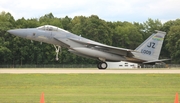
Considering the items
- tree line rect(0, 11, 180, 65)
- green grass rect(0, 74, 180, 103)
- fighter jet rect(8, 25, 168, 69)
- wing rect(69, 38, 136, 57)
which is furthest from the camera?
tree line rect(0, 11, 180, 65)

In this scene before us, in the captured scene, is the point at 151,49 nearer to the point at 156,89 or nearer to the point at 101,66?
the point at 101,66

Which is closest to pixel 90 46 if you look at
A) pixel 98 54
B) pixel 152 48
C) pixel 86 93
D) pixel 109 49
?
pixel 98 54

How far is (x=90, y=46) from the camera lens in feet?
133

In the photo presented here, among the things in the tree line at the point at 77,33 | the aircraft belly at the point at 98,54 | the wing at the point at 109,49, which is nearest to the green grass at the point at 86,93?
the aircraft belly at the point at 98,54

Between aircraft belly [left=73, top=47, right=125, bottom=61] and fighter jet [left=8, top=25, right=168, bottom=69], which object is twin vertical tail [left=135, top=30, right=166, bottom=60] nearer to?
fighter jet [left=8, top=25, right=168, bottom=69]

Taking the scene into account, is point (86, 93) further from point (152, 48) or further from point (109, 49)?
point (152, 48)

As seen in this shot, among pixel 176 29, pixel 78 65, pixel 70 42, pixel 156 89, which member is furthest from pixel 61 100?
pixel 176 29

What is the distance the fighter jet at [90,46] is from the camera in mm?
39250

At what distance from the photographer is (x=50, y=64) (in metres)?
68.7

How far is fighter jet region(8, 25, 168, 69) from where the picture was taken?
3925 centimetres

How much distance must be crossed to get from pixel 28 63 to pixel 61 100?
174 feet

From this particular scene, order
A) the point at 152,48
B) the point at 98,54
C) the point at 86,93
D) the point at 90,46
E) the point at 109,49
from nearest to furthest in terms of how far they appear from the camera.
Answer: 1. the point at 86,93
2. the point at 98,54
3. the point at 90,46
4. the point at 109,49
5. the point at 152,48

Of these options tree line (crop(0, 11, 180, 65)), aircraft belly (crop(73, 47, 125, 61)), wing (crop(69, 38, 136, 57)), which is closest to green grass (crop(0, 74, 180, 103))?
aircraft belly (crop(73, 47, 125, 61))

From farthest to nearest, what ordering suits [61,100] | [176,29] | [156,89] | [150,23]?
[150,23] < [176,29] < [156,89] < [61,100]
